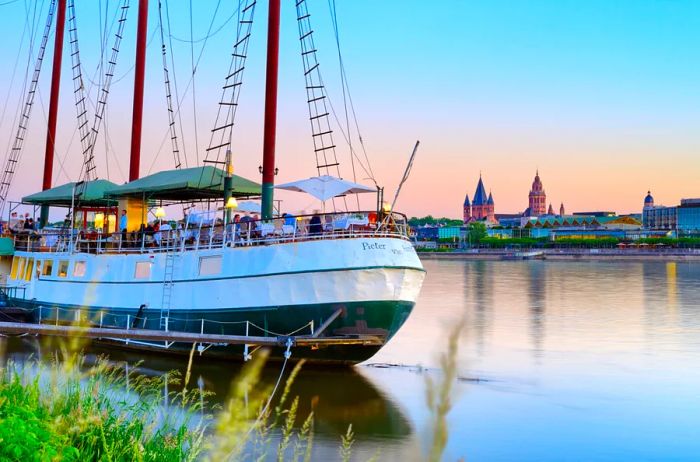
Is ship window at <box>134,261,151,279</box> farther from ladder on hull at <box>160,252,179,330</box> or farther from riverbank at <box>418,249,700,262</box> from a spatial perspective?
riverbank at <box>418,249,700,262</box>

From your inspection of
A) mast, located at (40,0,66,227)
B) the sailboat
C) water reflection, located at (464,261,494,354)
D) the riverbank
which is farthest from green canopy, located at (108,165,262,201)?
the riverbank

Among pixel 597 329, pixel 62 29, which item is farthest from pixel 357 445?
pixel 62 29

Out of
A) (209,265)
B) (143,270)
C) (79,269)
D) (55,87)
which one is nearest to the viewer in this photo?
(209,265)

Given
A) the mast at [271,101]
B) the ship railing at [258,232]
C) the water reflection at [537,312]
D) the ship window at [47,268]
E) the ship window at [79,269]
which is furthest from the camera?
the water reflection at [537,312]

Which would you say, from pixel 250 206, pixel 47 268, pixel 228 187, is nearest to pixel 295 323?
pixel 228 187

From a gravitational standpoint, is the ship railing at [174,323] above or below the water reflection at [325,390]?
above

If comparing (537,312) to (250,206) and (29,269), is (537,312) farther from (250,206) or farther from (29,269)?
(29,269)

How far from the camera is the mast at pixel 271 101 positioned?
78.6 feet

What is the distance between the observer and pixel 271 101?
24.5 m

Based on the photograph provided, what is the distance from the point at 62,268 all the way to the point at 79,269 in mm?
1306

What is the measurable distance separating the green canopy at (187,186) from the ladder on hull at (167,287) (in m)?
3.41

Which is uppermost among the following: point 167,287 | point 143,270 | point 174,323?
point 143,270

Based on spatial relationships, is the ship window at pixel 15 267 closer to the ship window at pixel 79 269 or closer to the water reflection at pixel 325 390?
the ship window at pixel 79 269

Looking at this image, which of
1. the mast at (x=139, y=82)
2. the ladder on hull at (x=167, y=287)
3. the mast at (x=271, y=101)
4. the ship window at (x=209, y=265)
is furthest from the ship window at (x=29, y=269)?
the mast at (x=271, y=101)
